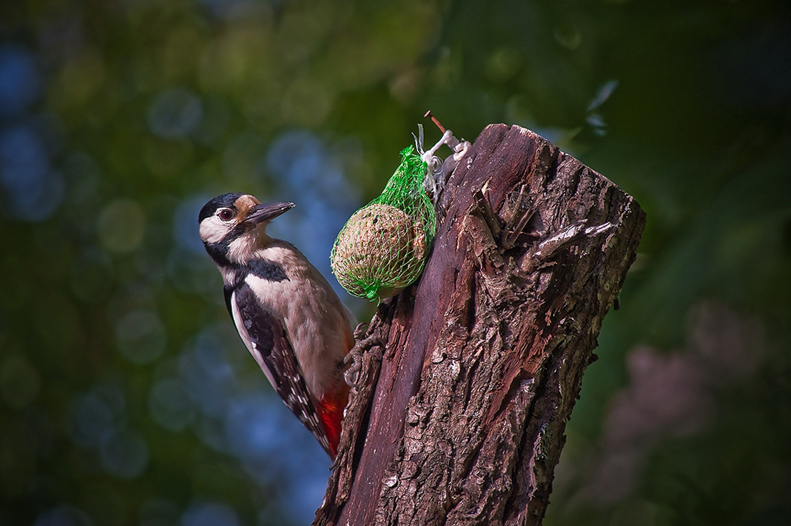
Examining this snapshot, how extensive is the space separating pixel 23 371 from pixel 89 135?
1.76 meters

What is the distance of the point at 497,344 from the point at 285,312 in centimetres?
115

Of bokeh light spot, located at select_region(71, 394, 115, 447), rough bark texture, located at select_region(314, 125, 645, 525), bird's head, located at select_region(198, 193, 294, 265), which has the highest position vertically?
bird's head, located at select_region(198, 193, 294, 265)

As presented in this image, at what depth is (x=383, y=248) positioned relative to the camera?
1.46 metres

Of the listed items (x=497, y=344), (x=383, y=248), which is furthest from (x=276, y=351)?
(x=497, y=344)

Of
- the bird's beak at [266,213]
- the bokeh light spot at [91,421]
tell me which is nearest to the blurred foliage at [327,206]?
the bokeh light spot at [91,421]

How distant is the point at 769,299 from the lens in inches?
78.7

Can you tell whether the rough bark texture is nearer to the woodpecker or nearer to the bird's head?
the woodpecker

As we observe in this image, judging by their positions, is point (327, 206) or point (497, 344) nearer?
point (497, 344)

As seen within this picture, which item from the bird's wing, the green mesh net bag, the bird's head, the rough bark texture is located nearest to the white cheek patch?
the bird's head

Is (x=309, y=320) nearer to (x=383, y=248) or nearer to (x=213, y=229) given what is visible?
(x=213, y=229)

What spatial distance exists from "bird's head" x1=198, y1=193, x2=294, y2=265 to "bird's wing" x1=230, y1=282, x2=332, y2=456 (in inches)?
6.3

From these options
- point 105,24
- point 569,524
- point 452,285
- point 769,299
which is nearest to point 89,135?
point 105,24

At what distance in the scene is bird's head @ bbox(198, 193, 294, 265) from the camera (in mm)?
2330

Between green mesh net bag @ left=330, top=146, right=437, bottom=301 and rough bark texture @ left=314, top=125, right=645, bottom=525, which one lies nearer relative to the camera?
rough bark texture @ left=314, top=125, right=645, bottom=525
